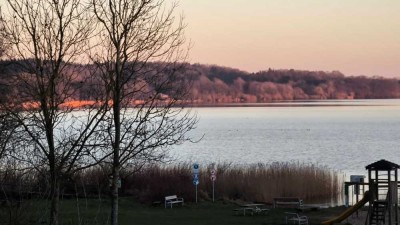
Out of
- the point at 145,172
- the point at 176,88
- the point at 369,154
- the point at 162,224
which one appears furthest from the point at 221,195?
the point at 369,154

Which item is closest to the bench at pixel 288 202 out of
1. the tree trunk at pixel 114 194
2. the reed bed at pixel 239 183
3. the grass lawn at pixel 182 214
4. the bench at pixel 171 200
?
the grass lawn at pixel 182 214

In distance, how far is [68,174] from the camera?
10.2 metres

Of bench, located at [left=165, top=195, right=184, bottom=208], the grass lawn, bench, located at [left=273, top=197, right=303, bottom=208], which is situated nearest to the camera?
the grass lawn

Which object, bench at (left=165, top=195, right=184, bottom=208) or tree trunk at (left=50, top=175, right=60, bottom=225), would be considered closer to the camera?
tree trunk at (left=50, top=175, right=60, bottom=225)

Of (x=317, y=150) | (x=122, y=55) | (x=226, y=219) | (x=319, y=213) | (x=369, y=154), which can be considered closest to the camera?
(x=122, y=55)

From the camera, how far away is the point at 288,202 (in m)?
28.4

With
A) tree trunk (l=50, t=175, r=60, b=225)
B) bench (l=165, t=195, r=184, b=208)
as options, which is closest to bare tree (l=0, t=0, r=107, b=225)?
tree trunk (l=50, t=175, r=60, b=225)

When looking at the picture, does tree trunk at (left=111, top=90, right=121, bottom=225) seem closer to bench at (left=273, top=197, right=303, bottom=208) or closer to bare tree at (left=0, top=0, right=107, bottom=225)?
bare tree at (left=0, top=0, right=107, bottom=225)

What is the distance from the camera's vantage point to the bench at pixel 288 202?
1107 inches

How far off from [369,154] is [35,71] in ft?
194

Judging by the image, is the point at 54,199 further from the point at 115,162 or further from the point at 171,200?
the point at 171,200

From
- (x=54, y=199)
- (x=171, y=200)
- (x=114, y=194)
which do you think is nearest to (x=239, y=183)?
(x=171, y=200)

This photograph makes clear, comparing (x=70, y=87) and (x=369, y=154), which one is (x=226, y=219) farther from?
(x=369, y=154)

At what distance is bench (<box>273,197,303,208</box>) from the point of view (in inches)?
1107
